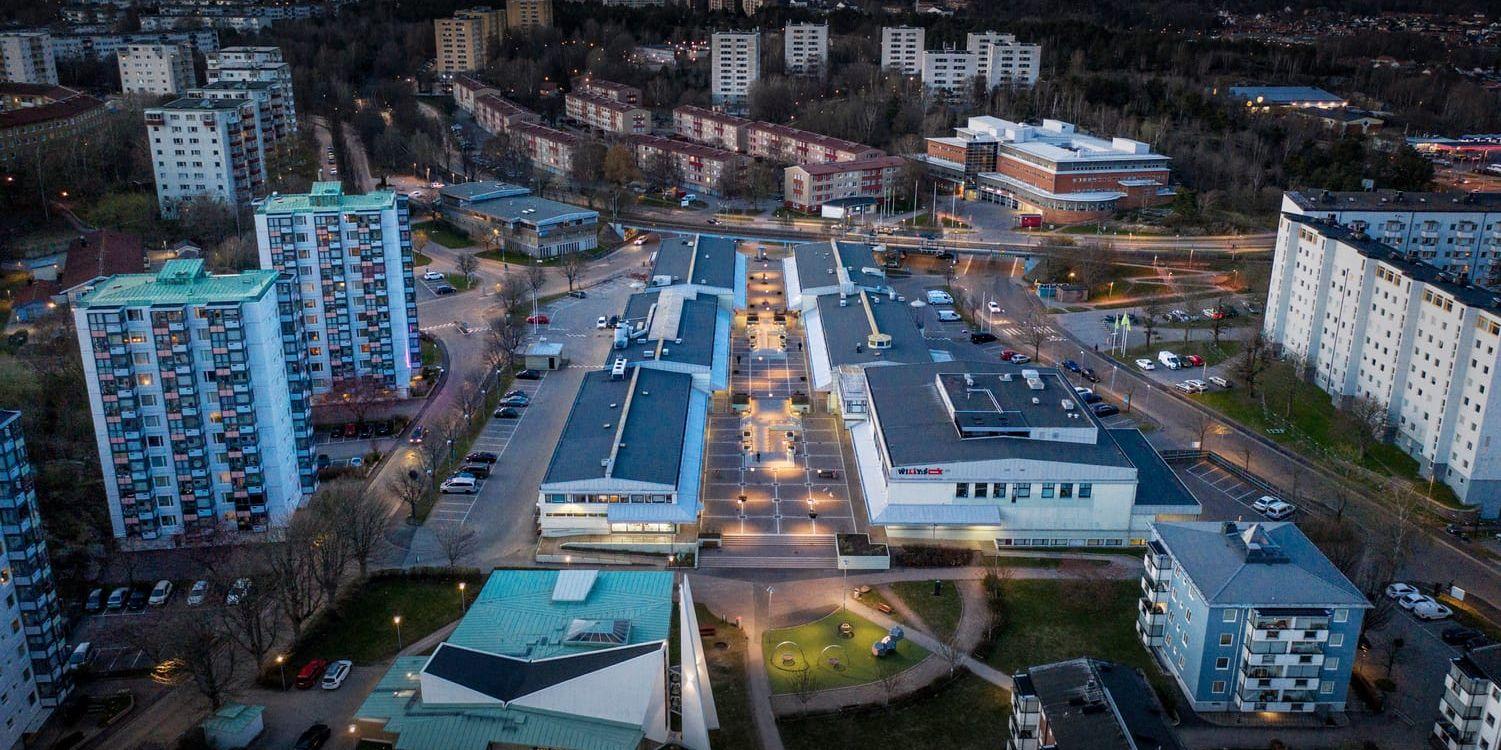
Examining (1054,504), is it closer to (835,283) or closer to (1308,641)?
(1308,641)

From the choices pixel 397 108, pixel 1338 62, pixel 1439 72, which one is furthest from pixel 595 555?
pixel 1338 62

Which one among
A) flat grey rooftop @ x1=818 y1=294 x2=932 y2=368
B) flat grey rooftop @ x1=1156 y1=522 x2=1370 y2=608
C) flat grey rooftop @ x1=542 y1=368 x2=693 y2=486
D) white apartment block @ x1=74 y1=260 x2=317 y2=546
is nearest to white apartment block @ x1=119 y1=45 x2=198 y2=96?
white apartment block @ x1=74 y1=260 x2=317 y2=546

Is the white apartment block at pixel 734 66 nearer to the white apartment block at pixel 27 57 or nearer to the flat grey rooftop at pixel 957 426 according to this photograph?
the white apartment block at pixel 27 57

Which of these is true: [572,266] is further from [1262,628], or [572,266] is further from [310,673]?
[1262,628]

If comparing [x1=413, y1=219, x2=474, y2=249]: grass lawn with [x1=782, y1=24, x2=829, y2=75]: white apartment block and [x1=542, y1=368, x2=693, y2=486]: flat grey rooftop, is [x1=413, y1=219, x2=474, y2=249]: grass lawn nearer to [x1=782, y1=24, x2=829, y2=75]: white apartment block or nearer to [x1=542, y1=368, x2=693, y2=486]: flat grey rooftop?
[x1=542, y1=368, x2=693, y2=486]: flat grey rooftop

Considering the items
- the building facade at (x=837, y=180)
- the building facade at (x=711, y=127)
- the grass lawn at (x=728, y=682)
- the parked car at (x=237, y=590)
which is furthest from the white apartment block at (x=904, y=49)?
the parked car at (x=237, y=590)

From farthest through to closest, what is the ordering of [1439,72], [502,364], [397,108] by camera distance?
1. [1439,72]
2. [397,108]
3. [502,364]
